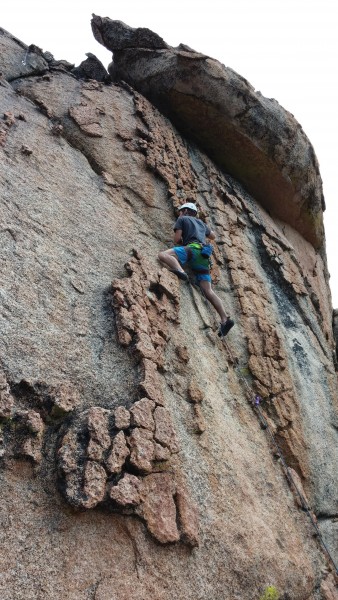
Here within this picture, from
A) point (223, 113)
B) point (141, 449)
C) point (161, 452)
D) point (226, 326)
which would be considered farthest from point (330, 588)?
point (223, 113)

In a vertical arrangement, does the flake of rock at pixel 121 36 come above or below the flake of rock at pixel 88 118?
above

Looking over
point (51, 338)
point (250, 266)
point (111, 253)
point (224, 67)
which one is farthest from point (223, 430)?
point (224, 67)

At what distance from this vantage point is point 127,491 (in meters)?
4.12

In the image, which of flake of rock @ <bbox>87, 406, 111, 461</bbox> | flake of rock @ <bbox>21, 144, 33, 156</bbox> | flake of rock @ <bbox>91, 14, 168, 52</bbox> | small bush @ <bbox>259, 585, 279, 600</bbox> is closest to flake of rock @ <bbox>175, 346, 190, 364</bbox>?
flake of rock @ <bbox>87, 406, 111, 461</bbox>

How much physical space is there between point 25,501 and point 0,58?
11.6m

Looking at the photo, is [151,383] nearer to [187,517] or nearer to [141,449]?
[141,449]

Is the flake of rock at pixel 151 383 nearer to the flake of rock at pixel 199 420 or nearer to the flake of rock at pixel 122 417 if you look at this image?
the flake of rock at pixel 122 417

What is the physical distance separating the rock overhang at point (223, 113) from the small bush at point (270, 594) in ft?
36.0

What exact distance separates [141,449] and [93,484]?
2.30 feet

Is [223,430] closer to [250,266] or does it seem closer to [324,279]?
[250,266]

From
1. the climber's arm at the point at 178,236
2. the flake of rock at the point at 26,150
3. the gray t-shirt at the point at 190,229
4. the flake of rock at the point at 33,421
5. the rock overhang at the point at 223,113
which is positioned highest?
the rock overhang at the point at 223,113

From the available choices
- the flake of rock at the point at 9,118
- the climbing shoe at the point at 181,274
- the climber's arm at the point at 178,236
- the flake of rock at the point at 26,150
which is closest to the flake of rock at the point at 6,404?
the climbing shoe at the point at 181,274

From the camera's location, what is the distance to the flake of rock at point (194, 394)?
230 inches

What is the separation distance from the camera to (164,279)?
732cm
